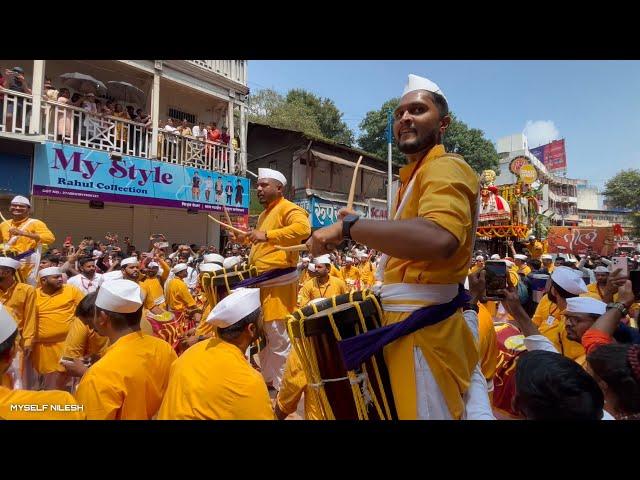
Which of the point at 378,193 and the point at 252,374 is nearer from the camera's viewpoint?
the point at 252,374

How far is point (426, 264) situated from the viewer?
1685 mm

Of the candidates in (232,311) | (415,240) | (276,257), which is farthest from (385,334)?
(276,257)

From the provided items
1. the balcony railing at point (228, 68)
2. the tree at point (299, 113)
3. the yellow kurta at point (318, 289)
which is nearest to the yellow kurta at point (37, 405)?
the yellow kurta at point (318, 289)

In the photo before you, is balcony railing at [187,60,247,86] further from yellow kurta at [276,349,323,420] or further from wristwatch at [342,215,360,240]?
wristwatch at [342,215,360,240]

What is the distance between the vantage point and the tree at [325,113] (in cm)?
3497

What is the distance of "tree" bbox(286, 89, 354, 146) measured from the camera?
1377 inches

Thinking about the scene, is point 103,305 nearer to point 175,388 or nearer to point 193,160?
point 175,388

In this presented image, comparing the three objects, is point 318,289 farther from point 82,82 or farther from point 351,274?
point 82,82

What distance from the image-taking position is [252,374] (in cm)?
228

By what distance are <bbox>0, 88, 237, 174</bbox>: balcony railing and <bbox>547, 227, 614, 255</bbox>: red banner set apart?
12046 mm

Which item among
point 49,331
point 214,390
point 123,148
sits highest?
point 123,148

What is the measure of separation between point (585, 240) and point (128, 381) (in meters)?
15.7

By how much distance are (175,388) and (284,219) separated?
91.7 inches
